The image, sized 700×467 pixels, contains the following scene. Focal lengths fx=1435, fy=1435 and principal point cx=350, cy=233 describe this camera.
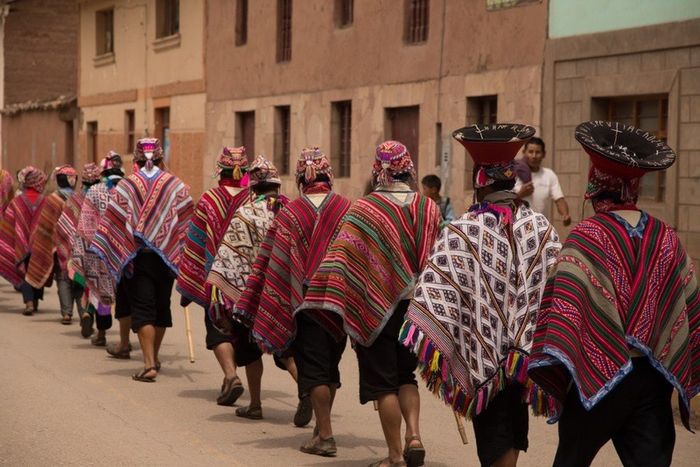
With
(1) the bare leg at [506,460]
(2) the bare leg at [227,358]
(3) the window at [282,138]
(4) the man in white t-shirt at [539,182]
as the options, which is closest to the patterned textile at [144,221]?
(2) the bare leg at [227,358]

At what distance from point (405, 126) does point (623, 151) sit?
16.9 m

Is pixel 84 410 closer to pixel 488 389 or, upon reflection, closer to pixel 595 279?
pixel 488 389

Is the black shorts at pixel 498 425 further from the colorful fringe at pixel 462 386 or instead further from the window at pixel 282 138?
the window at pixel 282 138

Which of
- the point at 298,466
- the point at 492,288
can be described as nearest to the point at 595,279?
the point at 492,288

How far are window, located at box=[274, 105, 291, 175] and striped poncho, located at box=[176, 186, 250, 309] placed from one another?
16068 mm

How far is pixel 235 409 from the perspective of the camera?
10.5 m

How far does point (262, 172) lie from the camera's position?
9.96m

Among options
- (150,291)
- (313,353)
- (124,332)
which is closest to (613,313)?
(313,353)

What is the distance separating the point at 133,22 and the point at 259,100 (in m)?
8.36

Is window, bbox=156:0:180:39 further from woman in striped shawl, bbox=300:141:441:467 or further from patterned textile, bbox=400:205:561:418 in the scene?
patterned textile, bbox=400:205:561:418

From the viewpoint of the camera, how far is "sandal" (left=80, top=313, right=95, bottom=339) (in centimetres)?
1491

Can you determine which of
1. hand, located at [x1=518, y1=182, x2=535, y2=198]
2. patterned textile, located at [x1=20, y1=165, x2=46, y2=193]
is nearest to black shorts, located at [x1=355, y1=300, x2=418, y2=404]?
hand, located at [x1=518, y1=182, x2=535, y2=198]

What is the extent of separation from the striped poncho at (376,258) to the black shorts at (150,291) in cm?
390

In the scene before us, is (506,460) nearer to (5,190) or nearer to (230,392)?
(230,392)
